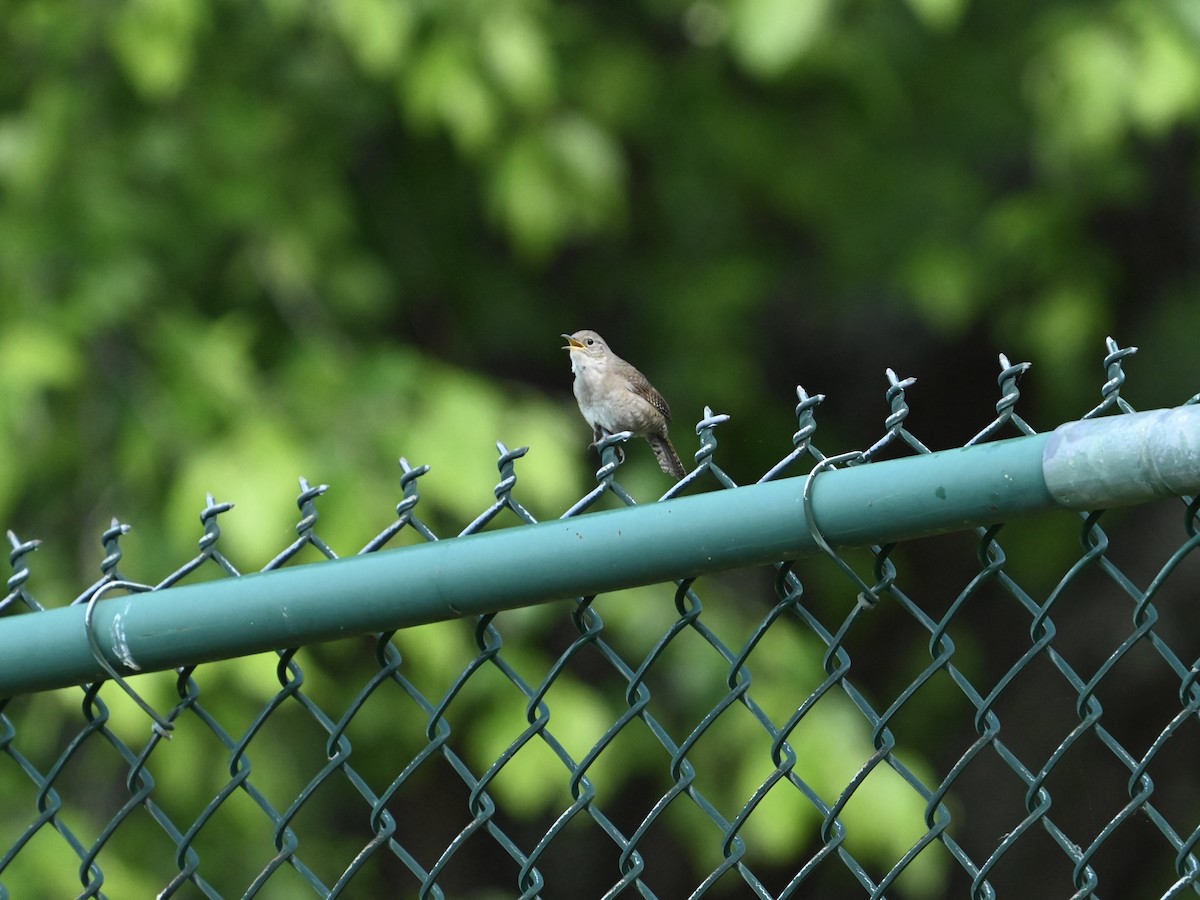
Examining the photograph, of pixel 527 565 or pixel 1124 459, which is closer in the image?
pixel 1124 459

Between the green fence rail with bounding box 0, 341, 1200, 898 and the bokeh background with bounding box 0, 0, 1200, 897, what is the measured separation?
37 cm

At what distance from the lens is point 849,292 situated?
6359 millimetres

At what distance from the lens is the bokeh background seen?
176 inches

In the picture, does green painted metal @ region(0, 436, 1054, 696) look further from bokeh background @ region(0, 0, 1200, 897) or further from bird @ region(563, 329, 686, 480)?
bird @ region(563, 329, 686, 480)

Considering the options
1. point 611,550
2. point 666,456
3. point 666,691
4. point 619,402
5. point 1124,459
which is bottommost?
point 1124,459

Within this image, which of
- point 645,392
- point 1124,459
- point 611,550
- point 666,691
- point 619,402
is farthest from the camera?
point 666,691

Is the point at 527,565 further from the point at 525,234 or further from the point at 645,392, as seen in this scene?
the point at 525,234

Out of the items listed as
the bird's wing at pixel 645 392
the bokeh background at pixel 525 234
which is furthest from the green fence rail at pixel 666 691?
the bird's wing at pixel 645 392

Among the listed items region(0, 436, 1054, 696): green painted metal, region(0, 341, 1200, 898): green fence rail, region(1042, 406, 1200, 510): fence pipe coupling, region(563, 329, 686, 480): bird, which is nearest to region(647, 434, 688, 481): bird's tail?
region(563, 329, 686, 480): bird

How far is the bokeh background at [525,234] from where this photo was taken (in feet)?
14.7

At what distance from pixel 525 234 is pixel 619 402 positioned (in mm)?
633

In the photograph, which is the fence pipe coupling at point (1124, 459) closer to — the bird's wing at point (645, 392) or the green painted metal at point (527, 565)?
the green painted metal at point (527, 565)

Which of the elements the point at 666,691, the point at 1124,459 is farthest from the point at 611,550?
the point at 666,691

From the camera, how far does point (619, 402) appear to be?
15.5 feet
